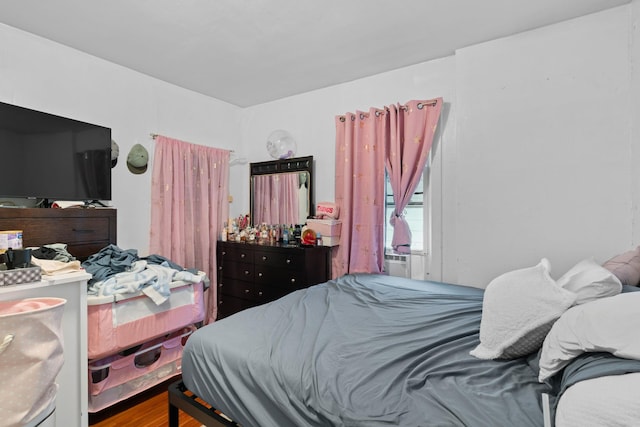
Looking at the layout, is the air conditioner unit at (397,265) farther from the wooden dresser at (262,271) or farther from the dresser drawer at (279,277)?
the dresser drawer at (279,277)

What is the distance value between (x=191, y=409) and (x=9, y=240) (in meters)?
1.25

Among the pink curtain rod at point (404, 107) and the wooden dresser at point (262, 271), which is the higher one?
the pink curtain rod at point (404, 107)

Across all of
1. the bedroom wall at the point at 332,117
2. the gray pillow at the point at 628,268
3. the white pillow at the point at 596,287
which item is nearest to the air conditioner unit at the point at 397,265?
the bedroom wall at the point at 332,117

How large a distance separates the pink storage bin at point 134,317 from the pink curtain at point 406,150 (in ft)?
5.76

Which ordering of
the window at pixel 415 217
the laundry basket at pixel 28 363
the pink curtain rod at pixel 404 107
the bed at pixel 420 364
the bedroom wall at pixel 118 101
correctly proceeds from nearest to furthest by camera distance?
the bed at pixel 420 364 → the laundry basket at pixel 28 363 → the bedroom wall at pixel 118 101 → the pink curtain rod at pixel 404 107 → the window at pixel 415 217

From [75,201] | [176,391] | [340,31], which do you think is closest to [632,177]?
[340,31]

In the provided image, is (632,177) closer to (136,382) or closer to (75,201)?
(136,382)

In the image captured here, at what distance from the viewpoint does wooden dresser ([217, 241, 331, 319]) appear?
9.73 ft

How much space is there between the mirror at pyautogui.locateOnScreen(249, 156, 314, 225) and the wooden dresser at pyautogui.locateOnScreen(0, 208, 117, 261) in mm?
1601

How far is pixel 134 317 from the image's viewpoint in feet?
6.77

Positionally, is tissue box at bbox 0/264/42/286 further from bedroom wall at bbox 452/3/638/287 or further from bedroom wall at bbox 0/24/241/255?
bedroom wall at bbox 452/3/638/287

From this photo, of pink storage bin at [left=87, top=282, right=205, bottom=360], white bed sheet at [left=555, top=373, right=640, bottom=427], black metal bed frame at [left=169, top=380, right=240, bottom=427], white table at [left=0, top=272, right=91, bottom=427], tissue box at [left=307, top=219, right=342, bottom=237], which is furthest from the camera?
tissue box at [left=307, top=219, right=342, bottom=237]

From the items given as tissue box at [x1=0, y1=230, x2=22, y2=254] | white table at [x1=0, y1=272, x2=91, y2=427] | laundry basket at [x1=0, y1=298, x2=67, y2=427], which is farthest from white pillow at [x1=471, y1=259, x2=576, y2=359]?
tissue box at [x1=0, y1=230, x2=22, y2=254]

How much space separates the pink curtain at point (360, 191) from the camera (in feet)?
9.65
